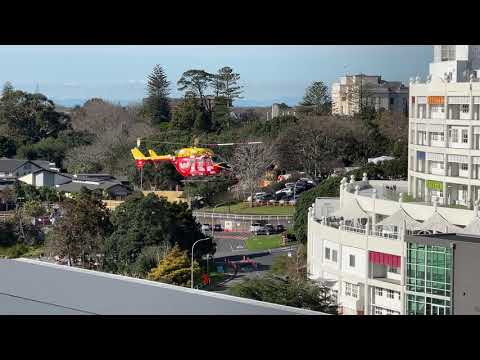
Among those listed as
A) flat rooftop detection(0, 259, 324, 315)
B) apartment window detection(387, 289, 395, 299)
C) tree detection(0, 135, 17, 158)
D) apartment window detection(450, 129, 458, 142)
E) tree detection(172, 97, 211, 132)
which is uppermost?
tree detection(172, 97, 211, 132)

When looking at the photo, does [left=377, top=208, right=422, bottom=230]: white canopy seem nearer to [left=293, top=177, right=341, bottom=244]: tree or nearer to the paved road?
[left=293, top=177, right=341, bottom=244]: tree

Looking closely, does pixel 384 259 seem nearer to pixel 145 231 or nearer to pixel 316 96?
pixel 145 231

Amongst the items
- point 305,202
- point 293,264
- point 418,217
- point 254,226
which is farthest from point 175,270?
point 254,226

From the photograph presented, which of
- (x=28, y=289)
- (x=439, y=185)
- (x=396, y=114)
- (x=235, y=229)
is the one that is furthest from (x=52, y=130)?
(x=28, y=289)

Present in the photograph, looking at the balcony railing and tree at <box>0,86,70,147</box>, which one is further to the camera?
tree at <box>0,86,70,147</box>

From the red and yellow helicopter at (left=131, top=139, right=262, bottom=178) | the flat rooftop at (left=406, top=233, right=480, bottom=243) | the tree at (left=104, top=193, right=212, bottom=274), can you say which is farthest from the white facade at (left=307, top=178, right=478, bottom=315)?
the red and yellow helicopter at (left=131, top=139, right=262, bottom=178)

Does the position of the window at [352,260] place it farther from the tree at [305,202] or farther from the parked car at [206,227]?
the parked car at [206,227]

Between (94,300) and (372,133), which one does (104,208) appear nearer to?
(372,133)
